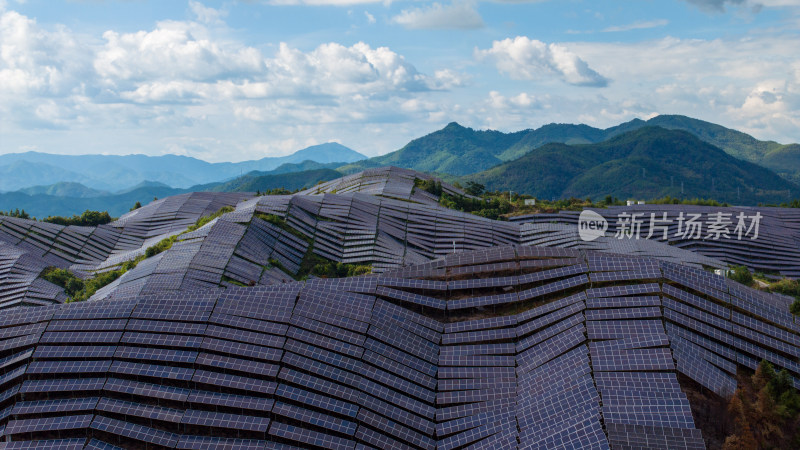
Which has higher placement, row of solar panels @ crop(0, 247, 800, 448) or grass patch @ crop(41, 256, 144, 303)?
row of solar panels @ crop(0, 247, 800, 448)

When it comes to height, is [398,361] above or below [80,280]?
above

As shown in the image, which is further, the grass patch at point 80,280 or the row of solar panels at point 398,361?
the grass patch at point 80,280

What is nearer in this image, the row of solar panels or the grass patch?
the row of solar panels

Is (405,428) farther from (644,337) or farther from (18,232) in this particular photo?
(18,232)

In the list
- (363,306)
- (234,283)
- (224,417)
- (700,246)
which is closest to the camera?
(224,417)

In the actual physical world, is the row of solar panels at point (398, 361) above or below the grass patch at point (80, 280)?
above

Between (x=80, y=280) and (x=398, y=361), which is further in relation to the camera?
(x=80, y=280)

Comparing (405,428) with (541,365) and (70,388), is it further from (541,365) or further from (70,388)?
(70,388)

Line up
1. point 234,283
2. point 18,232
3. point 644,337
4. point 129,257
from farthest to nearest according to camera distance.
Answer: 1. point 18,232
2. point 129,257
3. point 234,283
4. point 644,337

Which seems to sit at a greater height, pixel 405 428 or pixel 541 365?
pixel 541 365

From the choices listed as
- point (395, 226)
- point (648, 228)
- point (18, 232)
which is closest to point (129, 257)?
point (18, 232)

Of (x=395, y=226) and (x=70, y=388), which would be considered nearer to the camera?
(x=70, y=388)
